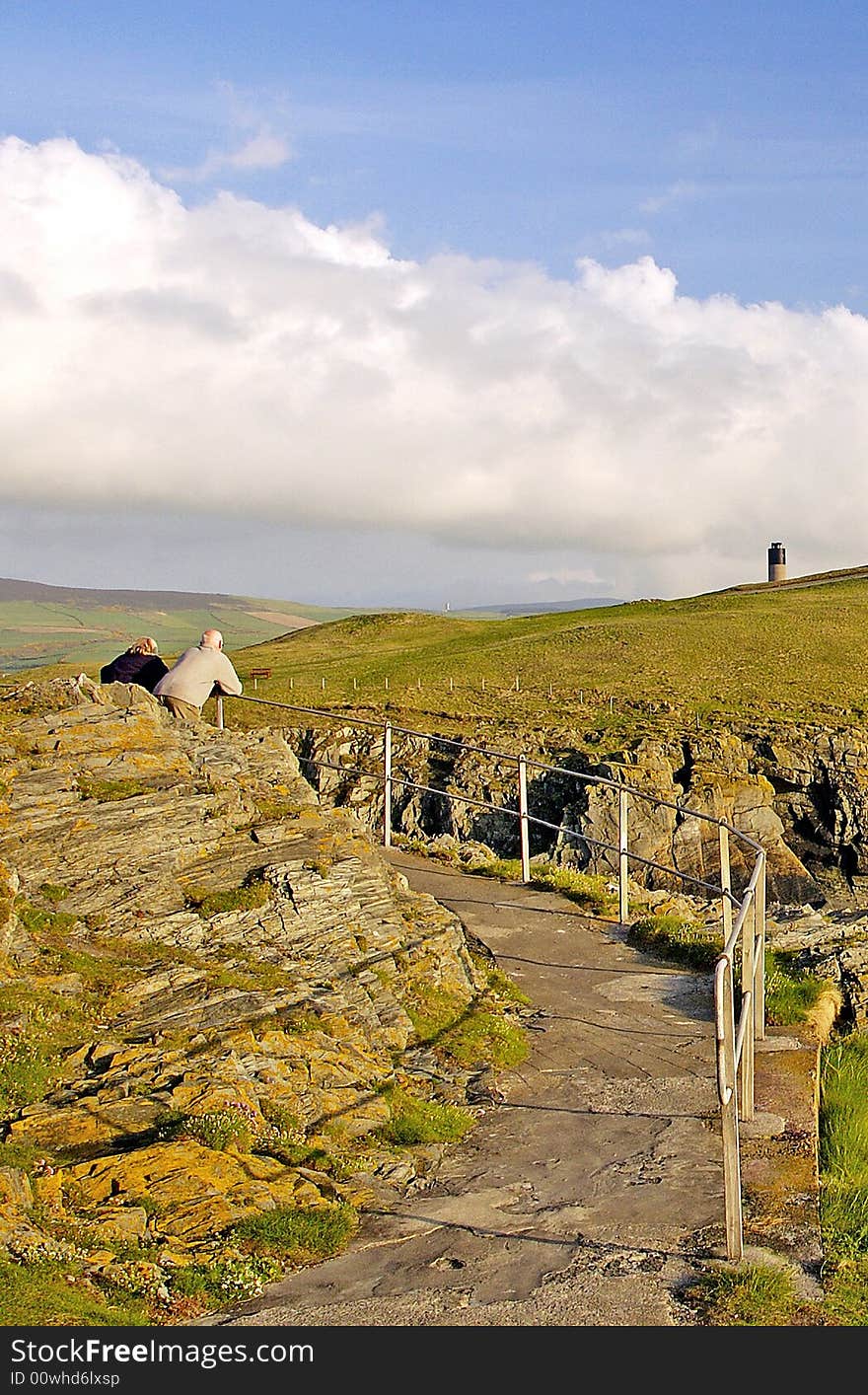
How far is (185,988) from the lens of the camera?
996 cm

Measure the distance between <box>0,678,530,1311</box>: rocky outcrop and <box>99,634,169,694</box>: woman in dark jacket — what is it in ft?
5.00

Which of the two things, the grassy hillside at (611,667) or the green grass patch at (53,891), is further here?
the grassy hillside at (611,667)

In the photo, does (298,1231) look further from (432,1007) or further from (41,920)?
(41,920)

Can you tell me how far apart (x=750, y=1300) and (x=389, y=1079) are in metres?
3.79

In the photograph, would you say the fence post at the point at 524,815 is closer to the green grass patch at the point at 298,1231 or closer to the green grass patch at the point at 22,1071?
the green grass patch at the point at 22,1071

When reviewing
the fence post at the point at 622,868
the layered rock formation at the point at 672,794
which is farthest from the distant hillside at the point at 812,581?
the fence post at the point at 622,868

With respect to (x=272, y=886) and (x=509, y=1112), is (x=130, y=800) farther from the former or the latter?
(x=509, y=1112)

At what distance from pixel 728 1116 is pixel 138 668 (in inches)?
442

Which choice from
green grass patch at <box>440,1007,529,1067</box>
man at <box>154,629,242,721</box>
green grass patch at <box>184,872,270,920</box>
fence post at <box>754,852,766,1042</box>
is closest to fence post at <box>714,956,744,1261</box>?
fence post at <box>754,852,766,1042</box>

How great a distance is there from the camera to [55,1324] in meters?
5.74

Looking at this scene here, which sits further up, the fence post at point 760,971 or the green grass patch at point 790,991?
the fence post at point 760,971

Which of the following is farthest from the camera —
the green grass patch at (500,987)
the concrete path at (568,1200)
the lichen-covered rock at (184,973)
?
the green grass patch at (500,987)

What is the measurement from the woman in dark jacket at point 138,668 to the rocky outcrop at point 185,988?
1.52 metres

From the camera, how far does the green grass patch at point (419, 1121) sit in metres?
8.70
